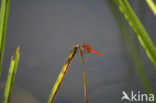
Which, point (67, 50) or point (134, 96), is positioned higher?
point (67, 50)

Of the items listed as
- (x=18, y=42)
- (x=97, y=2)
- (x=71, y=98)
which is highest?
(x=97, y=2)

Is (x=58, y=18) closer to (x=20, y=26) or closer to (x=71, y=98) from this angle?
(x=20, y=26)

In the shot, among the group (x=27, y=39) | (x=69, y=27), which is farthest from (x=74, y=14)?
(x=27, y=39)

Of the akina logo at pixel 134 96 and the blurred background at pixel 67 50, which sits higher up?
the blurred background at pixel 67 50

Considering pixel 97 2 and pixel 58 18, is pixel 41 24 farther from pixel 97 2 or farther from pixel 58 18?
pixel 97 2

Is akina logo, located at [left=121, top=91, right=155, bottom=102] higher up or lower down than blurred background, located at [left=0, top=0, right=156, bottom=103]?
lower down

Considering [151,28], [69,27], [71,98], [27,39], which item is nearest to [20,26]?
[27,39]

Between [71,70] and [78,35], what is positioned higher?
[78,35]
